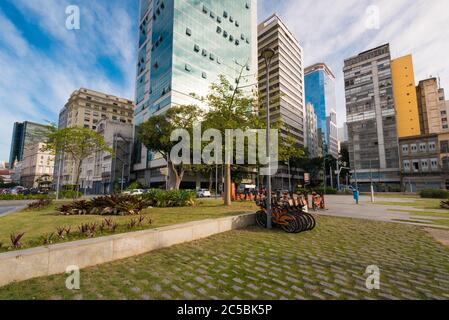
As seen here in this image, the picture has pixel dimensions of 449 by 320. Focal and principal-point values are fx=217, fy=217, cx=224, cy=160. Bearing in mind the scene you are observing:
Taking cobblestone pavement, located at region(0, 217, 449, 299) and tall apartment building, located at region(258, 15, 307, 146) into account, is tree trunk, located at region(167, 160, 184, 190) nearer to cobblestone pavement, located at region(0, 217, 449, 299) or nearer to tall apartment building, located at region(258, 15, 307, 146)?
cobblestone pavement, located at region(0, 217, 449, 299)

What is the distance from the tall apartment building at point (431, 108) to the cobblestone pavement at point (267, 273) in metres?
83.7

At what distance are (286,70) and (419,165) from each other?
51232mm

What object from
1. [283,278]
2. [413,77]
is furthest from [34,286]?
[413,77]

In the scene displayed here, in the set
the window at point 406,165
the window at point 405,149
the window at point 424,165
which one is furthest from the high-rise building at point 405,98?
the window at point 424,165

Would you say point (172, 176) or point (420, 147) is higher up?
point (420, 147)

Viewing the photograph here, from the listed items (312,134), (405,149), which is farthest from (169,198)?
(312,134)

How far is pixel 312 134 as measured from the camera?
10431cm

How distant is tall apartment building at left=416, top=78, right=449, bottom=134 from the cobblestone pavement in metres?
83.7

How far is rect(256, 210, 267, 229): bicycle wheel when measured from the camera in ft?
27.5

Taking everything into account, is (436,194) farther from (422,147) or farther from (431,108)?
(431,108)

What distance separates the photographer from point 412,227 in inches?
323

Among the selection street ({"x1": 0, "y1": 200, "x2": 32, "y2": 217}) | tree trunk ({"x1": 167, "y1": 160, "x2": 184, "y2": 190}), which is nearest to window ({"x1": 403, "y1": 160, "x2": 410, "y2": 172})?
tree trunk ({"x1": 167, "y1": 160, "x2": 184, "y2": 190})

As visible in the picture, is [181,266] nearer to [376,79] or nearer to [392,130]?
[392,130]
